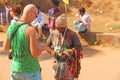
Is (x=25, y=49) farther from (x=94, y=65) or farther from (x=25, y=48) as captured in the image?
(x=94, y=65)

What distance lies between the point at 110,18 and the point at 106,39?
790cm

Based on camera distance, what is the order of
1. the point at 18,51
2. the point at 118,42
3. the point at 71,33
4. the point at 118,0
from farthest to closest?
the point at 118,0 < the point at 118,42 < the point at 71,33 < the point at 18,51

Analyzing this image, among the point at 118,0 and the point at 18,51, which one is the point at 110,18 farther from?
the point at 18,51

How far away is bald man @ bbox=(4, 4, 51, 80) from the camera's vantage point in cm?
517

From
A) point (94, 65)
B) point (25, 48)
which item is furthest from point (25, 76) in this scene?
point (94, 65)

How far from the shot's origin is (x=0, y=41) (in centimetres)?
1254

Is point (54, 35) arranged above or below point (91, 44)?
above

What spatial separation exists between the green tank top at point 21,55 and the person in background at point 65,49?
1092 millimetres

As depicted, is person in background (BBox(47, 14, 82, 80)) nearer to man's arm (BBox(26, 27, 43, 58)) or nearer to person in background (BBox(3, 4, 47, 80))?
person in background (BBox(3, 4, 47, 80))

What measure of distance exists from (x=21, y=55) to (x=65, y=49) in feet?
4.09

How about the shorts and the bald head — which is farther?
the shorts

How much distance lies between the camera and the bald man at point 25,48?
517cm

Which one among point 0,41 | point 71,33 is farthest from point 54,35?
point 0,41

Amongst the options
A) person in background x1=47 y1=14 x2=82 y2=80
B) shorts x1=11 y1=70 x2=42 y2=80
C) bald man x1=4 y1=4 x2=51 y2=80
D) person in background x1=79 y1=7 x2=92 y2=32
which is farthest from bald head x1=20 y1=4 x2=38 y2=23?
person in background x1=79 y1=7 x2=92 y2=32
